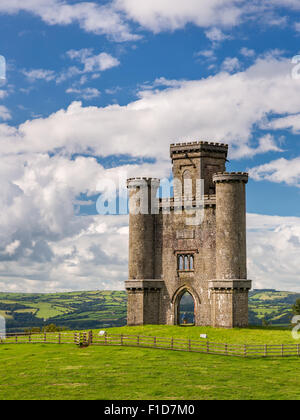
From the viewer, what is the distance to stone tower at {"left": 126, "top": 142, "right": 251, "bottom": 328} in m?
48.1

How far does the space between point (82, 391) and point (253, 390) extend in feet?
30.0

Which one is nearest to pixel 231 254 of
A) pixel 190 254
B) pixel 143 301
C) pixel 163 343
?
pixel 190 254

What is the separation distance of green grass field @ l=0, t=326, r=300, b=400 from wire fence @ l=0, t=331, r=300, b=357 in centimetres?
129

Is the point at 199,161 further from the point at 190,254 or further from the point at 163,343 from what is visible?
the point at 163,343

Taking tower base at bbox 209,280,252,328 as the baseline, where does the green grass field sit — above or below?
below

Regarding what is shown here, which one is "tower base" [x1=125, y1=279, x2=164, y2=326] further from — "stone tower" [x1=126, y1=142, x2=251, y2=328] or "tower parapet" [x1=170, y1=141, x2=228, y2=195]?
"tower parapet" [x1=170, y1=141, x2=228, y2=195]

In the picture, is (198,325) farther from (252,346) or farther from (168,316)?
(252,346)

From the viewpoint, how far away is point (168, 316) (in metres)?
50.6

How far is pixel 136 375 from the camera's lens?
96.6ft

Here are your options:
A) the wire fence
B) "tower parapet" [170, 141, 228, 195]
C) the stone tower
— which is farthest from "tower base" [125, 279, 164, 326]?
"tower parapet" [170, 141, 228, 195]

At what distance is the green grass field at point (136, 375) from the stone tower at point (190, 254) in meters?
7.01

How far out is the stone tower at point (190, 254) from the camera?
4806 centimetres

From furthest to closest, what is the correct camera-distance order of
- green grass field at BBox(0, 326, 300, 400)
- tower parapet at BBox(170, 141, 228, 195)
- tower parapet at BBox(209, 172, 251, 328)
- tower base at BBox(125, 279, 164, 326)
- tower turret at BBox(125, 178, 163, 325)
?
1. tower parapet at BBox(170, 141, 228, 195)
2. tower turret at BBox(125, 178, 163, 325)
3. tower base at BBox(125, 279, 164, 326)
4. tower parapet at BBox(209, 172, 251, 328)
5. green grass field at BBox(0, 326, 300, 400)
